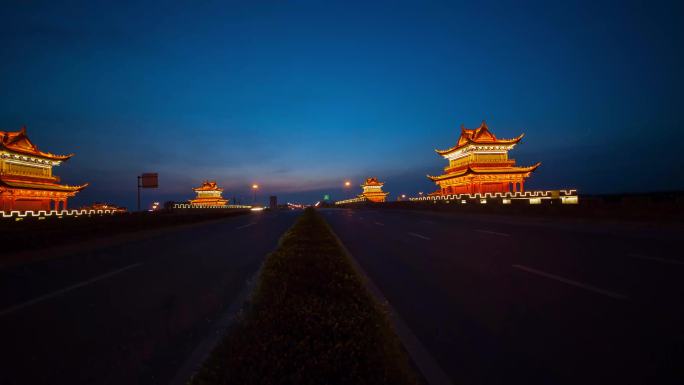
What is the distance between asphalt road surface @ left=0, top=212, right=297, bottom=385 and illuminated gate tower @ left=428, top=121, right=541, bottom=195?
212ft

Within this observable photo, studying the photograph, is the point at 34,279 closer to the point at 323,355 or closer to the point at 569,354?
the point at 323,355

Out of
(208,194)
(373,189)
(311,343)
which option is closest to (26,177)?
(208,194)

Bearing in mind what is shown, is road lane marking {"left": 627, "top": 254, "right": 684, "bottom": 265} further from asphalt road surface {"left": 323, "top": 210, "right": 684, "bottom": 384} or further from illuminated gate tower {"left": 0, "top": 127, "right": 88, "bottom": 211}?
illuminated gate tower {"left": 0, "top": 127, "right": 88, "bottom": 211}

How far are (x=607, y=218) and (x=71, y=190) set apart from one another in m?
81.0

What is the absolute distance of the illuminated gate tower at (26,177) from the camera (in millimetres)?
55094

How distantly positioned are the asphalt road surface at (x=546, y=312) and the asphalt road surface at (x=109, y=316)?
9.07ft

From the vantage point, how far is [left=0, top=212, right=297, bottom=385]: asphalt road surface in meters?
3.46

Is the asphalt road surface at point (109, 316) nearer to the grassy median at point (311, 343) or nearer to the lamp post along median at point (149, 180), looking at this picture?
the grassy median at point (311, 343)

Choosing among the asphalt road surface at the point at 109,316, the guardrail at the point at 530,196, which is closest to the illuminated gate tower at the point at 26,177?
the asphalt road surface at the point at 109,316

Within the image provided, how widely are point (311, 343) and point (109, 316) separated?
10.9ft

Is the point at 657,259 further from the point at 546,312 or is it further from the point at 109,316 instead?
the point at 109,316

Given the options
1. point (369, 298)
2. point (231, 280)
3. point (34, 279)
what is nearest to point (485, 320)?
point (369, 298)

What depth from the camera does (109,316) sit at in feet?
16.7

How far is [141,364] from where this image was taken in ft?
11.6
